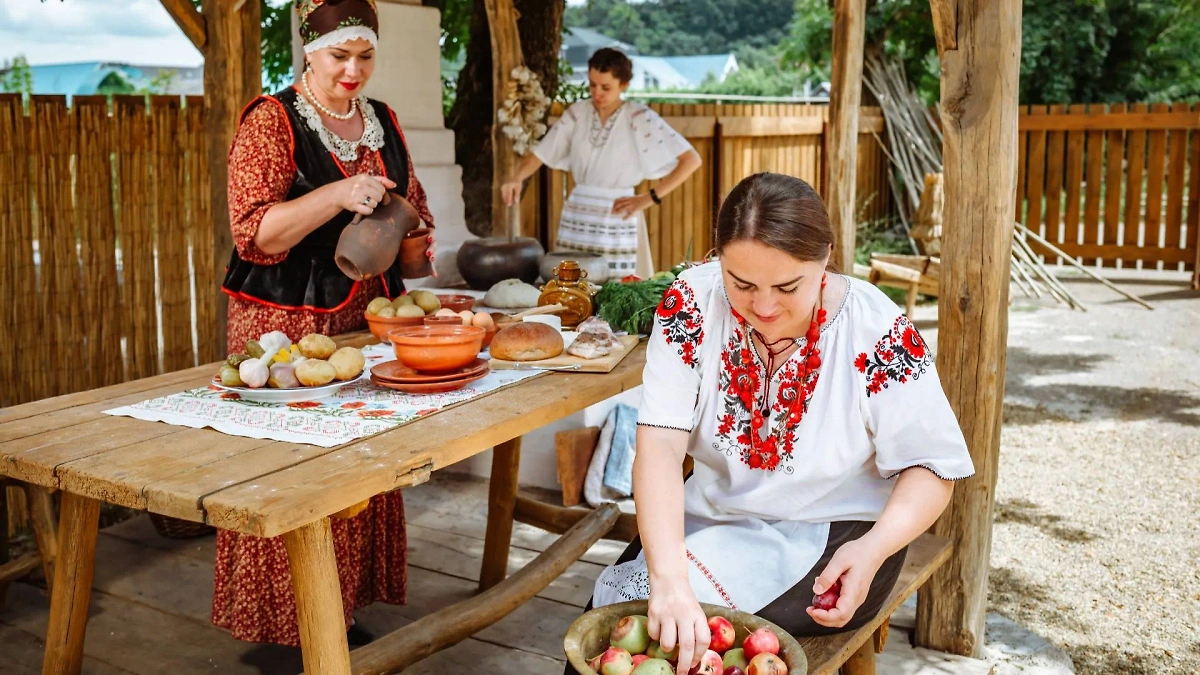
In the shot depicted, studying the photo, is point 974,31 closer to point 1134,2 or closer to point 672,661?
point 672,661

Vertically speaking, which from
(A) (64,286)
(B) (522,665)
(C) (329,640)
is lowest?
(B) (522,665)

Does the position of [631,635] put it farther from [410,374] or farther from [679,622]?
[410,374]

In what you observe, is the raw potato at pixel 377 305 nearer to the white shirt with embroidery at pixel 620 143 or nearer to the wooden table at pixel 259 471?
the wooden table at pixel 259 471

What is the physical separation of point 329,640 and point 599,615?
54 cm

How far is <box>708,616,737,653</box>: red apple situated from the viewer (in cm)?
190

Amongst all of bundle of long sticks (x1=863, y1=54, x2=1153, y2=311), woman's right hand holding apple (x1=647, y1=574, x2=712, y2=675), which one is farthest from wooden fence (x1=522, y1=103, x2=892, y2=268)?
woman's right hand holding apple (x1=647, y1=574, x2=712, y2=675)

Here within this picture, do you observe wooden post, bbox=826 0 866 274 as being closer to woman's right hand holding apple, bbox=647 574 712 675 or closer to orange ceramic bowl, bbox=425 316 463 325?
orange ceramic bowl, bbox=425 316 463 325

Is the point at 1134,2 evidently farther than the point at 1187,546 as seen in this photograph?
Yes

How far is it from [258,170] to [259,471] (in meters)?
1.22

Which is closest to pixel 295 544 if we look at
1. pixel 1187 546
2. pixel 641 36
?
pixel 1187 546

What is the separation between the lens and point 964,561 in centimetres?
321

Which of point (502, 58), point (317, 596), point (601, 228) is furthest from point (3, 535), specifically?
point (502, 58)

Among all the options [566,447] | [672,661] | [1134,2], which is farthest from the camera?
[1134,2]

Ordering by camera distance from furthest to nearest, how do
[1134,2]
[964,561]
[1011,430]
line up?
1. [1134,2]
2. [1011,430]
3. [964,561]
